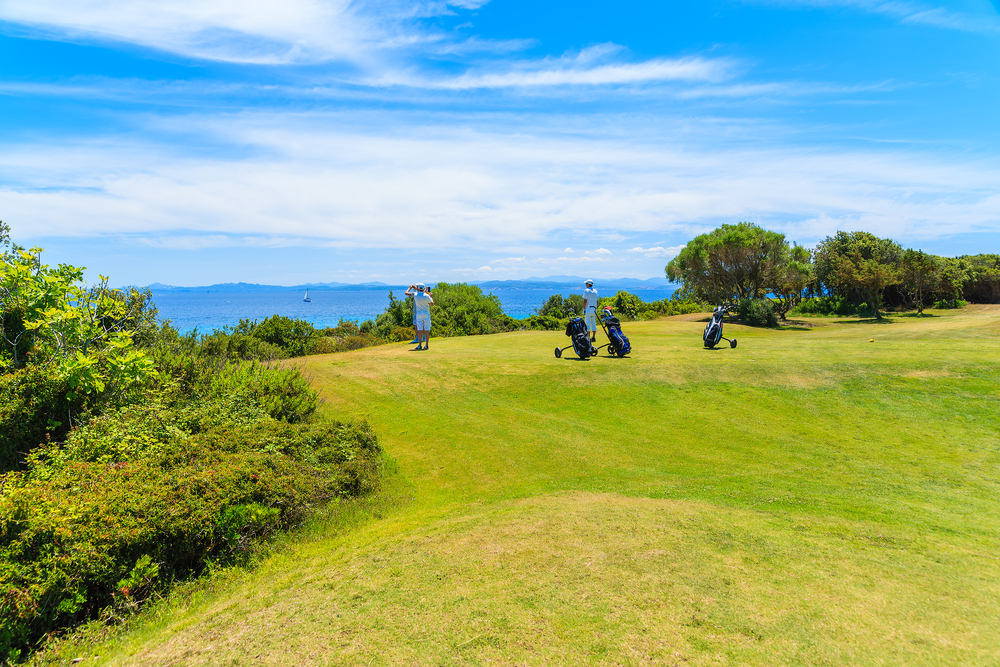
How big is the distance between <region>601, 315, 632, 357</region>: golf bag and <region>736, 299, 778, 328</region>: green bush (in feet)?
65.0

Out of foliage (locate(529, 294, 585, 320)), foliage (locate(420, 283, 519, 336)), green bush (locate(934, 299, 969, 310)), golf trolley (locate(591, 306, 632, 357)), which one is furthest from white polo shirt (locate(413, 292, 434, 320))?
green bush (locate(934, 299, 969, 310))

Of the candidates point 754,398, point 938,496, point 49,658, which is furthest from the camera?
point 754,398

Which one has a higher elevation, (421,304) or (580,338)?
(421,304)

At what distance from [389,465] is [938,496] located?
861 cm

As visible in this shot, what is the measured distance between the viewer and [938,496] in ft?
23.6

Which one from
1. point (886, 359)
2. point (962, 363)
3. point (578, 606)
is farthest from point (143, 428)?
point (962, 363)

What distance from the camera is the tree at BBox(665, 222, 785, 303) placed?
3662 centimetres

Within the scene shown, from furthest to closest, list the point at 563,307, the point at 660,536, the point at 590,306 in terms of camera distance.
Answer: the point at 563,307 < the point at 590,306 < the point at 660,536

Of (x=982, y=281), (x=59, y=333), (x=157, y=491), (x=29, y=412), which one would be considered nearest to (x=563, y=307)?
(x=59, y=333)

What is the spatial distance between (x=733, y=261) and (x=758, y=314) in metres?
6.19

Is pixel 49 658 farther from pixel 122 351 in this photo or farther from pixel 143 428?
pixel 122 351

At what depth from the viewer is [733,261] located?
123 ft

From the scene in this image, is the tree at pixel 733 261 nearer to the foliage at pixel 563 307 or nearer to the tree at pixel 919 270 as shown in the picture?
the foliage at pixel 563 307

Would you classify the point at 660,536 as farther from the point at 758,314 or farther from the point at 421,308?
the point at 758,314
